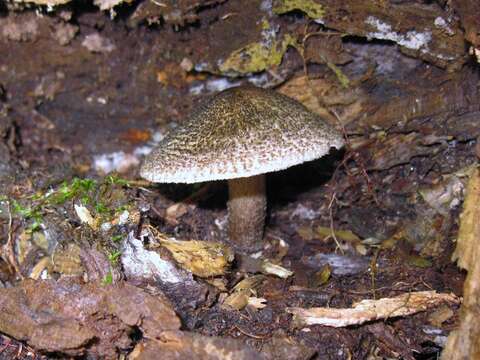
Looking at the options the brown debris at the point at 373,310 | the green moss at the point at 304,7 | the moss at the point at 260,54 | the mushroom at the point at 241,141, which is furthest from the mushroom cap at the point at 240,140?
the brown debris at the point at 373,310

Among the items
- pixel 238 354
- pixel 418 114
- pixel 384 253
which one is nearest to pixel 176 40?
pixel 418 114

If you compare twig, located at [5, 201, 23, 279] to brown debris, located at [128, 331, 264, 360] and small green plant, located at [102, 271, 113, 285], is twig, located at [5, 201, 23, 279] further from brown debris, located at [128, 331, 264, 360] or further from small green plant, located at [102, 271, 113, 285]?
brown debris, located at [128, 331, 264, 360]

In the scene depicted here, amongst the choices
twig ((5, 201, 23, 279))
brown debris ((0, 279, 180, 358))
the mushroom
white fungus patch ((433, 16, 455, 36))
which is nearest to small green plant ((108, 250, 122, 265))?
brown debris ((0, 279, 180, 358))

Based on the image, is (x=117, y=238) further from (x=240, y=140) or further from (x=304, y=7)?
(x=304, y=7)

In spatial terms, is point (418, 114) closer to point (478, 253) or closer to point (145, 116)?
point (478, 253)

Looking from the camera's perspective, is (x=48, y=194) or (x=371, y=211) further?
(x=371, y=211)

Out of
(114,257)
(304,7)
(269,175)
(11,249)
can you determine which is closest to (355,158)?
(269,175)

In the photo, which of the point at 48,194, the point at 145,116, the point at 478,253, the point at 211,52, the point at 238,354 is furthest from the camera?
the point at 145,116
